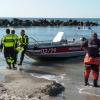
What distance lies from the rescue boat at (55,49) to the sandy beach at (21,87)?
3.46 metres

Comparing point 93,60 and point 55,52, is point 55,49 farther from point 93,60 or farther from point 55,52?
point 93,60

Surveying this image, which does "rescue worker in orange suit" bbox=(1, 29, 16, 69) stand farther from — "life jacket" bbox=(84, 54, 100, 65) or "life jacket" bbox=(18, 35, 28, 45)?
"life jacket" bbox=(84, 54, 100, 65)

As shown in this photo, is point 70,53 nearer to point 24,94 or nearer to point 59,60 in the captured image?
point 59,60

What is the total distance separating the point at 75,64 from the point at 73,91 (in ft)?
19.1

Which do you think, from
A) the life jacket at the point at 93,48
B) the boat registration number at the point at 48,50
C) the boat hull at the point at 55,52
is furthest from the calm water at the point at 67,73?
the life jacket at the point at 93,48

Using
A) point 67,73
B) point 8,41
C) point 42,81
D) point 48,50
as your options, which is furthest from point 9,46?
point 42,81

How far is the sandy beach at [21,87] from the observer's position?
27.9ft

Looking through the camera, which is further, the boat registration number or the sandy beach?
the boat registration number

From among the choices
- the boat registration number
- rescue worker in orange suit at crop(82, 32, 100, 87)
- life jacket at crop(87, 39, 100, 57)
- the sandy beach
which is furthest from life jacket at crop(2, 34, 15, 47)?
life jacket at crop(87, 39, 100, 57)

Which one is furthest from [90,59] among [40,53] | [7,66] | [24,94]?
[40,53]

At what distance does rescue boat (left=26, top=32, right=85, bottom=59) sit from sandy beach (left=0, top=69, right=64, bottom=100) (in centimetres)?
346

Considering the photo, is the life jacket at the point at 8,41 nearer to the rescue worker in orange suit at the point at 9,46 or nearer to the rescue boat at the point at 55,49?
the rescue worker in orange suit at the point at 9,46

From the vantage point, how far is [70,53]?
1719cm

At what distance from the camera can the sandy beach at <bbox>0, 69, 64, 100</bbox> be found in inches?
335
